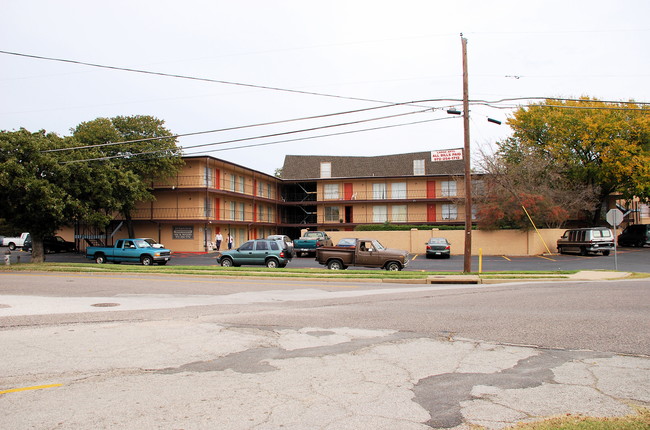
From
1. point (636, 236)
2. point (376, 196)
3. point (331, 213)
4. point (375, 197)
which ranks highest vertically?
point (376, 196)

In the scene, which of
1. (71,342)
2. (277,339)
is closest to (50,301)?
(71,342)

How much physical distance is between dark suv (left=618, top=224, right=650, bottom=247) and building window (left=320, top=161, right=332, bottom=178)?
93.3 feet

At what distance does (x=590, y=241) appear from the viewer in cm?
3155

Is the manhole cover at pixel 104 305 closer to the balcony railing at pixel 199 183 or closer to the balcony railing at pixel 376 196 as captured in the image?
the balcony railing at pixel 199 183

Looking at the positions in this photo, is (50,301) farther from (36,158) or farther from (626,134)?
(626,134)

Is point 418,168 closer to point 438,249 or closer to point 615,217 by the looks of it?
point 438,249

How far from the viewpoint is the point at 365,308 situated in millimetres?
11383

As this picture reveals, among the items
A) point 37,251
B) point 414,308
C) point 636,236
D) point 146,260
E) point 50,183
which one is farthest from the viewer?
point 636,236

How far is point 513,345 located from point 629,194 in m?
44.3

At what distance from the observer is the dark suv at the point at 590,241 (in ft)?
104

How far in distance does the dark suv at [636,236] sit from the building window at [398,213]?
64.9ft

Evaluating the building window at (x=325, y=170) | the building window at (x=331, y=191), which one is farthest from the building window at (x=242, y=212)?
the building window at (x=325, y=170)

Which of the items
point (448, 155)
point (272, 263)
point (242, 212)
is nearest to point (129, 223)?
point (242, 212)

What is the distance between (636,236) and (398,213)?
2146cm
